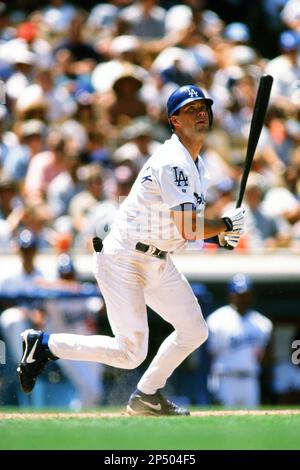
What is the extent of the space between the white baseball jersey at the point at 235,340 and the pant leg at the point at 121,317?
139 inches

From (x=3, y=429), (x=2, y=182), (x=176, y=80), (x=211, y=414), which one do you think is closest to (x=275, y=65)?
(x=176, y=80)

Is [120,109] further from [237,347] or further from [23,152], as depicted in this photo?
[237,347]

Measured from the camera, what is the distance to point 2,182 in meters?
11.1

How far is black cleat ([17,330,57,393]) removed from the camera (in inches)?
279

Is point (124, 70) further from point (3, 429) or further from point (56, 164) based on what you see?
point (3, 429)

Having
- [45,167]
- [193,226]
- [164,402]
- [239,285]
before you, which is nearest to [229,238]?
[193,226]

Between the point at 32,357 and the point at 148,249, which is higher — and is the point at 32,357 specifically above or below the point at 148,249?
below

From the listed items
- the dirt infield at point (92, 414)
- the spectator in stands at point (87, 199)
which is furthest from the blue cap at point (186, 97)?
the spectator in stands at point (87, 199)

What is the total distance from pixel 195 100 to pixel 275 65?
256 inches

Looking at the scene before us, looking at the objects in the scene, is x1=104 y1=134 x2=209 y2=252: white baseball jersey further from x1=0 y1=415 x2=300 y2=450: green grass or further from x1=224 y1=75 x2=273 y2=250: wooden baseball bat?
x1=0 y1=415 x2=300 y2=450: green grass

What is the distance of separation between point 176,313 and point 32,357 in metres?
0.92

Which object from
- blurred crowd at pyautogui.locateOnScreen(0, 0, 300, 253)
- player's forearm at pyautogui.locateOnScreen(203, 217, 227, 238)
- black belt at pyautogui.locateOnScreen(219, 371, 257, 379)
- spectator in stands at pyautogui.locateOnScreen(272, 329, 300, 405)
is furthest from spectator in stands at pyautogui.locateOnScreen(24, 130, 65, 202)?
player's forearm at pyautogui.locateOnScreen(203, 217, 227, 238)

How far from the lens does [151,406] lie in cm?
722

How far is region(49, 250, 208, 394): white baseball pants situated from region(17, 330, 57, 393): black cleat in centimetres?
17
